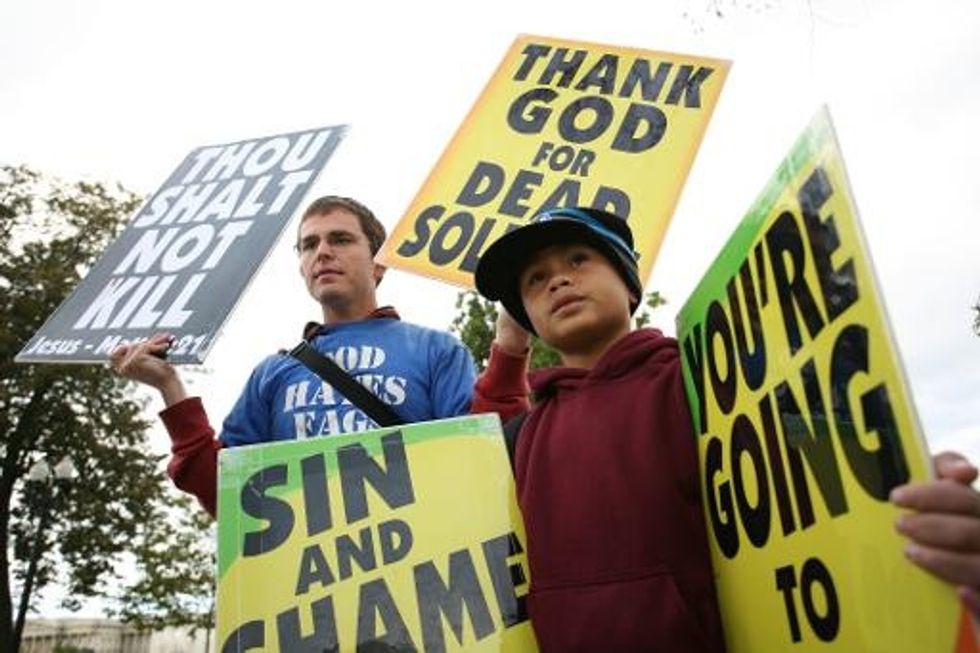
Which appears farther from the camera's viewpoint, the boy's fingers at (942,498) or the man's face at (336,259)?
the man's face at (336,259)

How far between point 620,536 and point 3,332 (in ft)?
67.1

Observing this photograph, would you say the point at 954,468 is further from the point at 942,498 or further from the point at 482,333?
the point at 482,333

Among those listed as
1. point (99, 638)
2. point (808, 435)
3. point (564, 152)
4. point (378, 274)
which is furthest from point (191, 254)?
point (99, 638)

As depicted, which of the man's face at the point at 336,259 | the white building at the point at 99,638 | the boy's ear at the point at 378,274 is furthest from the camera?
the white building at the point at 99,638

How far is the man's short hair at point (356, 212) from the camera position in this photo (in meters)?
2.97

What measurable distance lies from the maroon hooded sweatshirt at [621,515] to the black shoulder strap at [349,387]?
706mm

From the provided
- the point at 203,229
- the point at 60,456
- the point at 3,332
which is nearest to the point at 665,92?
the point at 203,229

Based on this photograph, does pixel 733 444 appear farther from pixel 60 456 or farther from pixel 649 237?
pixel 60 456

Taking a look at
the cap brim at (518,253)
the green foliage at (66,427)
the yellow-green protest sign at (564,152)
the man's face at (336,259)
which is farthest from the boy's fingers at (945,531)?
the green foliage at (66,427)

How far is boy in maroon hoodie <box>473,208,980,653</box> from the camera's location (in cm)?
141

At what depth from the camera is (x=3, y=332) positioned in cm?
1812

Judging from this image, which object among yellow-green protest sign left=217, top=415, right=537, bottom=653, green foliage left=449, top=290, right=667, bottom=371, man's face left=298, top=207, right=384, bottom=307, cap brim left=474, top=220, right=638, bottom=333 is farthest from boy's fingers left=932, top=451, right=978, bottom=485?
green foliage left=449, top=290, right=667, bottom=371

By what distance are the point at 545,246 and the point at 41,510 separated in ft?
60.8

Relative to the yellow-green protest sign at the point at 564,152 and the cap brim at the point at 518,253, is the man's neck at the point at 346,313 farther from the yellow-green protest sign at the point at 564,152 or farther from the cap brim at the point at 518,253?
the cap brim at the point at 518,253
